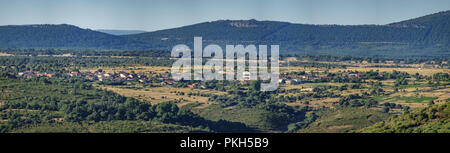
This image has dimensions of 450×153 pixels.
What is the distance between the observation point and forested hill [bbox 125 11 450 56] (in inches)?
5792

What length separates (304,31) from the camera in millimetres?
177625

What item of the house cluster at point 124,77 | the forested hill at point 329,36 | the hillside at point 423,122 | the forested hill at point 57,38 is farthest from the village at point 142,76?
the forested hill at point 57,38

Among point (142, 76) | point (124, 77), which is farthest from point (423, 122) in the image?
point (142, 76)

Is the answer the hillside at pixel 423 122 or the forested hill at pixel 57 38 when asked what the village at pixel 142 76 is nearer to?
the hillside at pixel 423 122

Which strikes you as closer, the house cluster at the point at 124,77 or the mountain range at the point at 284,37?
the house cluster at the point at 124,77

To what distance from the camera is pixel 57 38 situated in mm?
157000

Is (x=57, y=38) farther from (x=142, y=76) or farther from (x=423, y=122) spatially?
(x=423, y=122)

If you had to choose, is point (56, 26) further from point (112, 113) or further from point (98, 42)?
point (112, 113)

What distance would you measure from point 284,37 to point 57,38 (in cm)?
6989

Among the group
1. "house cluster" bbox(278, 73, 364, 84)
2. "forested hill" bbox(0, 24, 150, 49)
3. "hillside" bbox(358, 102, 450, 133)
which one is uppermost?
"forested hill" bbox(0, 24, 150, 49)

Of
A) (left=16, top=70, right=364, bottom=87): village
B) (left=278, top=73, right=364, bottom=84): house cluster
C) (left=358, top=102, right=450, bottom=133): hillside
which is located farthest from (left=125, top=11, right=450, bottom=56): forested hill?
(left=358, top=102, right=450, bottom=133): hillside

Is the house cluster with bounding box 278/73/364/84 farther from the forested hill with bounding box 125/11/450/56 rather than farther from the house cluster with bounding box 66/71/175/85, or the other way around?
the forested hill with bounding box 125/11/450/56

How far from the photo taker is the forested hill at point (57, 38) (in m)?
149

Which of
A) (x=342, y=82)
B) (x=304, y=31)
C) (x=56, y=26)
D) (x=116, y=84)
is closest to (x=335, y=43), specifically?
(x=304, y=31)
